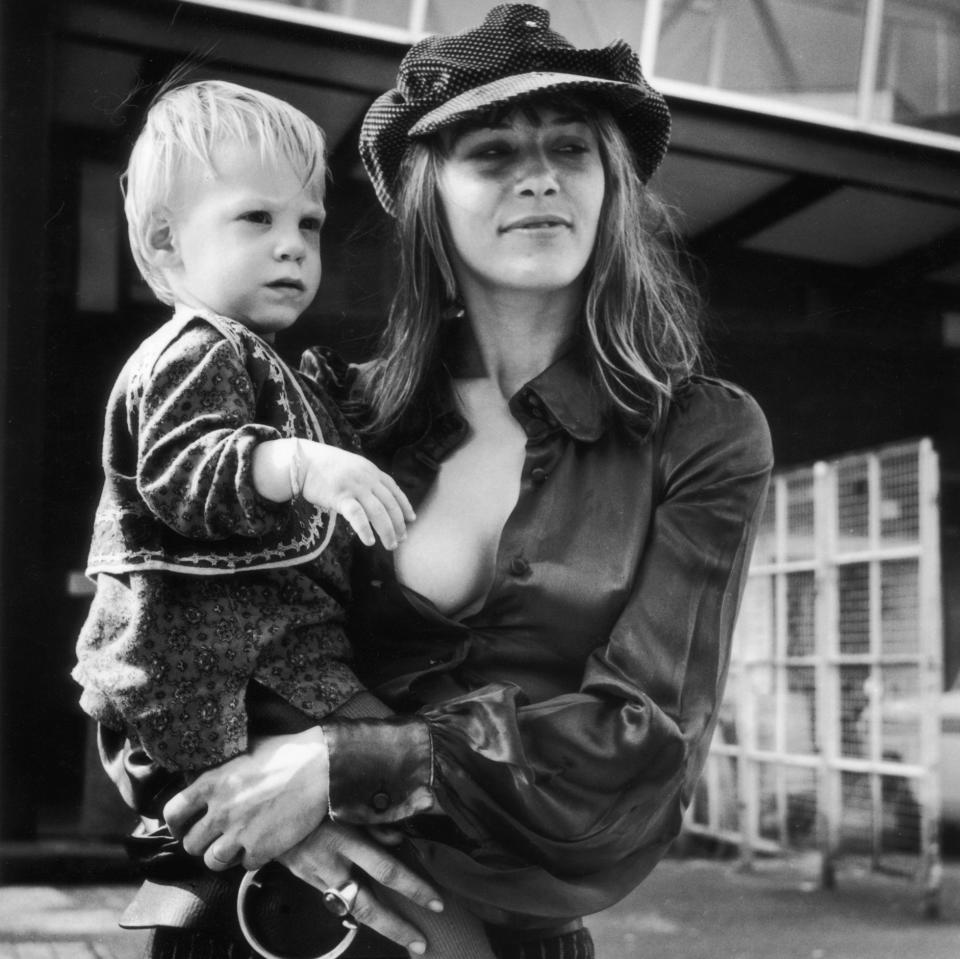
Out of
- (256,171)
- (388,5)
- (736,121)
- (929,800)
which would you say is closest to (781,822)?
(929,800)

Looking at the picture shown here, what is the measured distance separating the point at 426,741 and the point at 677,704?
0.89ft

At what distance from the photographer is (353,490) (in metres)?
1.17

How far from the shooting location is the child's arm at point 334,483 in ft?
3.84

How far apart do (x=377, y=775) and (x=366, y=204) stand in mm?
896

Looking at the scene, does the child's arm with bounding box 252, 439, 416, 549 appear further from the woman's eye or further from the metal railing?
the metal railing

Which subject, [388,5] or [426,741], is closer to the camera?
[426,741]

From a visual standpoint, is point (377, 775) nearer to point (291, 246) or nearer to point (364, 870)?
point (364, 870)

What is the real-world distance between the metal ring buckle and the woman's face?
703 mm

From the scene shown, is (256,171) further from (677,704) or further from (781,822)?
(781,822)

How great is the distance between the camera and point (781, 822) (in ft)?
19.1

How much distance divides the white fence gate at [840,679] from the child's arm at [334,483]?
12.3 ft

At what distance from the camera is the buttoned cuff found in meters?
1.29

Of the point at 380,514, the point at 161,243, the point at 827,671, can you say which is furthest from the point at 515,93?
the point at 827,671

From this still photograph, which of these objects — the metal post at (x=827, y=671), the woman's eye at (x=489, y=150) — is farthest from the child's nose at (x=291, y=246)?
the metal post at (x=827, y=671)
